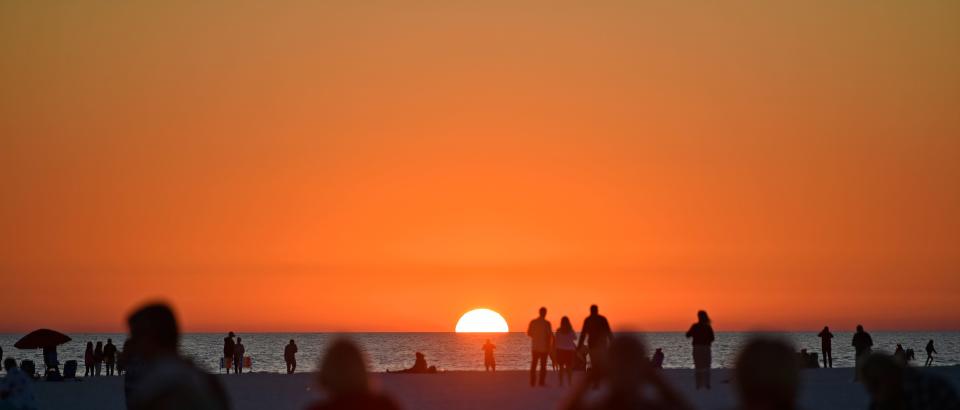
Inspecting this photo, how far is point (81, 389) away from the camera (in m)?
32.2

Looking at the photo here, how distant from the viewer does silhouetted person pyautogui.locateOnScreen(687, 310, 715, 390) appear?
26.7m

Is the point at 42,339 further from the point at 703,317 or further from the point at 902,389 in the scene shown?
the point at 902,389

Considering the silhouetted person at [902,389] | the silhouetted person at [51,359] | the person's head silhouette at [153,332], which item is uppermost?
the person's head silhouette at [153,332]

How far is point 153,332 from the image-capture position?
6.92 metres

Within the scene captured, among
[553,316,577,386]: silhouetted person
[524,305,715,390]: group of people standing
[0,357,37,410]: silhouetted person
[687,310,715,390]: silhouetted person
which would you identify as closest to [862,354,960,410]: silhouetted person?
A: [0,357,37,410]: silhouetted person

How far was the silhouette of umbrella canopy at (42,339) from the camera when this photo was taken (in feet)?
152

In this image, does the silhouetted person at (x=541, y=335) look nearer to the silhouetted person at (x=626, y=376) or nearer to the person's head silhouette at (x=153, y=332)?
the person's head silhouette at (x=153, y=332)

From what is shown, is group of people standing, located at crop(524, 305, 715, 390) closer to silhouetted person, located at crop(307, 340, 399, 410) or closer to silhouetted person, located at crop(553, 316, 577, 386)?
silhouetted person, located at crop(553, 316, 577, 386)

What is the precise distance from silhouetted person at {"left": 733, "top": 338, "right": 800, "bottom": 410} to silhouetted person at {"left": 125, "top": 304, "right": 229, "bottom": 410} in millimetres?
2766

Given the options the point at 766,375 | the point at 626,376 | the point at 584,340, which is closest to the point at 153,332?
the point at 626,376

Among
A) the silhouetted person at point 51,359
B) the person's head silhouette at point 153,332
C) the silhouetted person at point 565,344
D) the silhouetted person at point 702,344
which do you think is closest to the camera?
the person's head silhouette at point 153,332

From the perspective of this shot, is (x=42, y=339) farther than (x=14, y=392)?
Yes

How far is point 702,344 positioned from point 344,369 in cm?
2103

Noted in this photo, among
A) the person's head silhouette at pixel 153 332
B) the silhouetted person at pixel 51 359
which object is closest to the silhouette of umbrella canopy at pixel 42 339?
the silhouetted person at pixel 51 359
